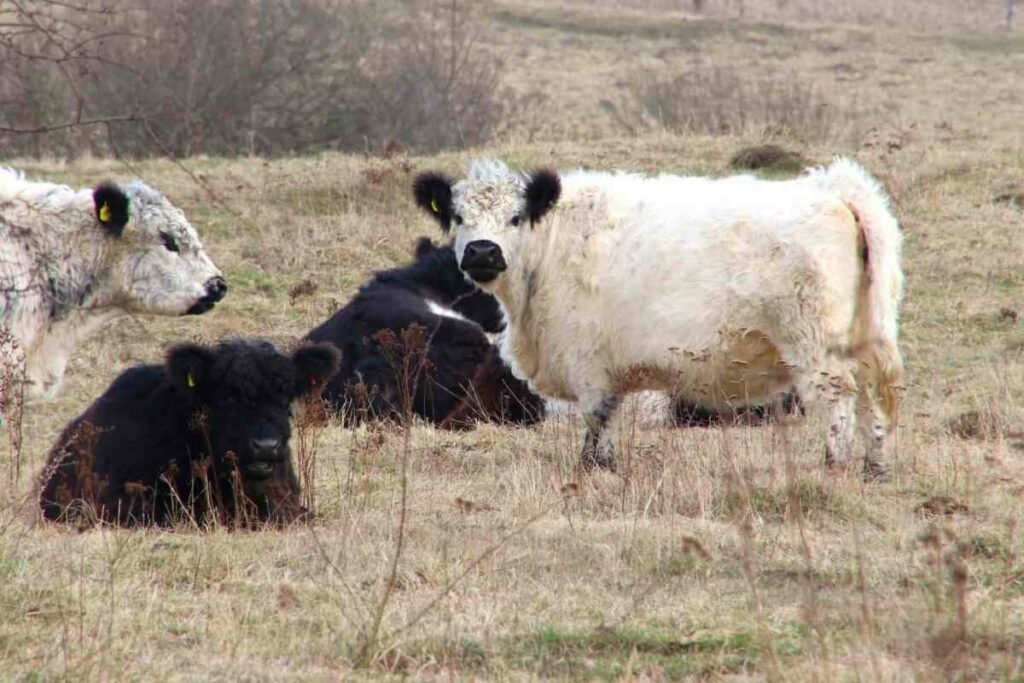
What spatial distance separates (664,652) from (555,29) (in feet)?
138

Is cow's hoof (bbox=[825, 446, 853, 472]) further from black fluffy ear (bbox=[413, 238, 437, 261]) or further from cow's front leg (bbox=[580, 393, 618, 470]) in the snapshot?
black fluffy ear (bbox=[413, 238, 437, 261])

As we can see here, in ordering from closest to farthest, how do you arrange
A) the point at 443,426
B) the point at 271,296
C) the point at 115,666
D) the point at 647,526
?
the point at 115,666 < the point at 647,526 < the point at 443,426 < the point at 271,296

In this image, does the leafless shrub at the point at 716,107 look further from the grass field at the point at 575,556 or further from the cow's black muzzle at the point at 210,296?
the cow's black muzzle at the point at 210,296

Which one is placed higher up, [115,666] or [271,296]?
[115,666]

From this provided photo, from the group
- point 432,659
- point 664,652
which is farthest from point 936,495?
point 432,659

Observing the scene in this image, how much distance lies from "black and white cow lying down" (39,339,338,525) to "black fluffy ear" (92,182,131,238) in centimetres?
205

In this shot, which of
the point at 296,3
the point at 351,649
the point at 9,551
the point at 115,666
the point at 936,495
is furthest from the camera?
the point at 296,3

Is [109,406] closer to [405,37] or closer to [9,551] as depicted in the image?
[9,551]

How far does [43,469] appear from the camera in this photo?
8102 millimetres

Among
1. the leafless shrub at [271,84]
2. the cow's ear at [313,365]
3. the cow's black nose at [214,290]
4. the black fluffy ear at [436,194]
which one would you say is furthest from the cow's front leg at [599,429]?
the leafless shrub at [271,84]

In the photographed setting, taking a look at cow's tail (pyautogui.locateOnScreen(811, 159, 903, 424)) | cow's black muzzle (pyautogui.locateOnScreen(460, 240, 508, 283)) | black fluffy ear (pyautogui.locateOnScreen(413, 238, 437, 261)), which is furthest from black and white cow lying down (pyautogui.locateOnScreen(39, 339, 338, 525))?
black fluffy ear (pyautogui.locateOnScreen(413, 238, 437, 261))

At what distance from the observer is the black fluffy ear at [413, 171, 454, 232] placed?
9922 mm

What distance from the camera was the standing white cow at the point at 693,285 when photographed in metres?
8.56

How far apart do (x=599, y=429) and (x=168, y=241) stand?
3.24 meters
